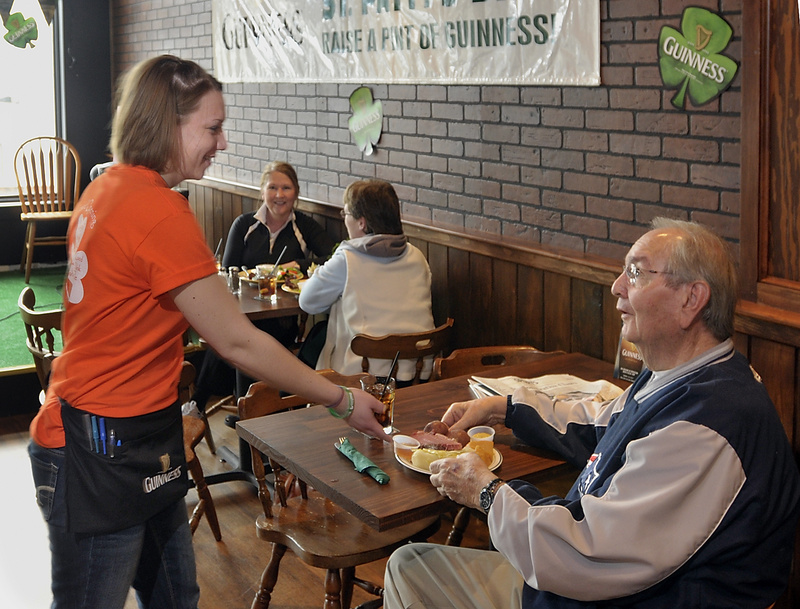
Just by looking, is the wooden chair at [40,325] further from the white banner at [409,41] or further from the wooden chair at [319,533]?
the white banner at [409,41]

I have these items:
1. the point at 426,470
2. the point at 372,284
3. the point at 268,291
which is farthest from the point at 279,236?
the point at 426,470

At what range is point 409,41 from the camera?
4383 millimetres

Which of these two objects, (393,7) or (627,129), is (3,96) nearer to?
(393,7)

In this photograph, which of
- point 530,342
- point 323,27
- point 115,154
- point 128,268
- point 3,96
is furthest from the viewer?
→ point 3,96

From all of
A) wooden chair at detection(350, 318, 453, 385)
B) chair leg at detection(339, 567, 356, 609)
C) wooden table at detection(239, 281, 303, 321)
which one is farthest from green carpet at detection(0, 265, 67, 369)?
chair leg at detection(339, 567, 356, 609)

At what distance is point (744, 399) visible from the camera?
165 centimetres

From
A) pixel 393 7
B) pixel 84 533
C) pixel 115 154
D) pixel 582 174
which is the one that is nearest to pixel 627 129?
pixel 582 174

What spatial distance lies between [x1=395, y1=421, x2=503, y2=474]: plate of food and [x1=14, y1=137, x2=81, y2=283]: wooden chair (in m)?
6.08

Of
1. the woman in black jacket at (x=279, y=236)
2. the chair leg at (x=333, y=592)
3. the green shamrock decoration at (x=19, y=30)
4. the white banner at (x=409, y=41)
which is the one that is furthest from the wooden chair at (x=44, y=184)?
the chair leg at (x=333, y=592)

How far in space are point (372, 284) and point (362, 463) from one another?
5.34 feet

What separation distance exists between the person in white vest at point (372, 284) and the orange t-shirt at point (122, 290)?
1919 millimetres

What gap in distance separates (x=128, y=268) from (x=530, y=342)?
2.37 metres

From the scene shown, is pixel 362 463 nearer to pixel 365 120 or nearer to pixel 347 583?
pixel 347 583

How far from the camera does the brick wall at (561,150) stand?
118 inches
